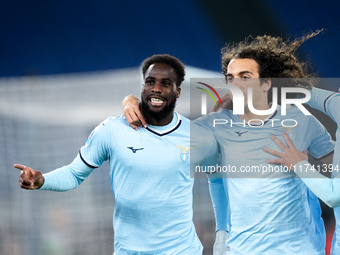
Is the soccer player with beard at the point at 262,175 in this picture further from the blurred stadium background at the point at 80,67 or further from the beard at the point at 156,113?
the blurred stadium background at the point at 80,67

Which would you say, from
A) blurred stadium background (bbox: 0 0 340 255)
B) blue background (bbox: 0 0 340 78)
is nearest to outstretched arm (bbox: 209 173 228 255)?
blurred stadium background (bbox: 0 0 340 255)

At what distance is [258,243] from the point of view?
7.78 ft

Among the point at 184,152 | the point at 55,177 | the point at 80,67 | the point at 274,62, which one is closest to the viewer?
the point at 55,177

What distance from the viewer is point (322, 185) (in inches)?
86.9

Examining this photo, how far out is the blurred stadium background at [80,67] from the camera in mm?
4137

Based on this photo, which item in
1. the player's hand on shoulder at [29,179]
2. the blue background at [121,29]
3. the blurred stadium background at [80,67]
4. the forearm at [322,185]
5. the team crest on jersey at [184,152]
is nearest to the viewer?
the forearm at [322,185]

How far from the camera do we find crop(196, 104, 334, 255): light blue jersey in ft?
7.81

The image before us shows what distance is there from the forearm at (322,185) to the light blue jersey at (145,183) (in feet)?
2.29

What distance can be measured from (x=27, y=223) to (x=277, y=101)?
2.69m

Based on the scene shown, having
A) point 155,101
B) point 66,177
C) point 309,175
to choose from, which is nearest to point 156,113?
point 155,101

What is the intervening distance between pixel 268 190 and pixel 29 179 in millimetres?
1328

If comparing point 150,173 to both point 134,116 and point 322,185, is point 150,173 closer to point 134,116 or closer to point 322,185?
point 134,116

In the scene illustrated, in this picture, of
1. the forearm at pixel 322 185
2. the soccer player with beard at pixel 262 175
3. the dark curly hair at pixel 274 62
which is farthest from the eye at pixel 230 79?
the forearm at pixel 322 185

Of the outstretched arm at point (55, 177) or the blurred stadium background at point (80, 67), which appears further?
the blurred stadium background at point (80, 67)
